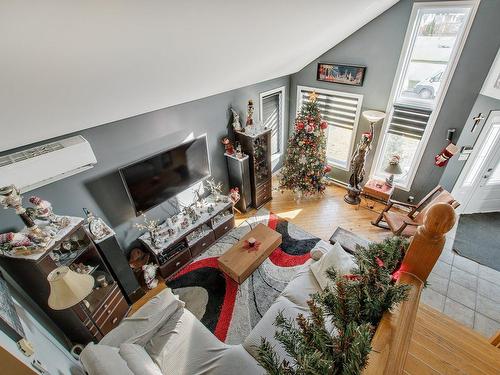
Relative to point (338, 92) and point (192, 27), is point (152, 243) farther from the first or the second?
point (338, 92)

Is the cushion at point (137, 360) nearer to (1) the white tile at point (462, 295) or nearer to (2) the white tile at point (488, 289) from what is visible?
(1) the white tile at point (462, 295)

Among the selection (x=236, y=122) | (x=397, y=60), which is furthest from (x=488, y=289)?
(x=236, y=122)

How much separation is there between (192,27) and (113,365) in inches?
98.5

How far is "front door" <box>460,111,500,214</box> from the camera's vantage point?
3709 mm

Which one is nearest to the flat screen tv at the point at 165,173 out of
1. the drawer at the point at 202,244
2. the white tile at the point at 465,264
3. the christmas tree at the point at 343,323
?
the drawer at the point at 202,244

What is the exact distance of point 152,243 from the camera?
139 inches

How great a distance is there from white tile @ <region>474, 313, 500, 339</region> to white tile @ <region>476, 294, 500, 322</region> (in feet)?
0.23

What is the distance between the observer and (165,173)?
3488 mm

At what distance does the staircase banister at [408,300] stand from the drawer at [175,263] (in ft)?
10.2

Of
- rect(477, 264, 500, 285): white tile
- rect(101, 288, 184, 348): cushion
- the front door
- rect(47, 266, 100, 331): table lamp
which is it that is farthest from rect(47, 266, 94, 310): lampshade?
the front door

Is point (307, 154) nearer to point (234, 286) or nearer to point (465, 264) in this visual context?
point (234, 286)

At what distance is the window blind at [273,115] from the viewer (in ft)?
16.5

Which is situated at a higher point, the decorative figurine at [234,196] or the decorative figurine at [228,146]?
the decorative figurine at [228,146]

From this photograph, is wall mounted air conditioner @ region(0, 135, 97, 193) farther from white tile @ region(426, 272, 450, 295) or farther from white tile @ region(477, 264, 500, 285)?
white tile @ region(477, 264, 500, 285)
